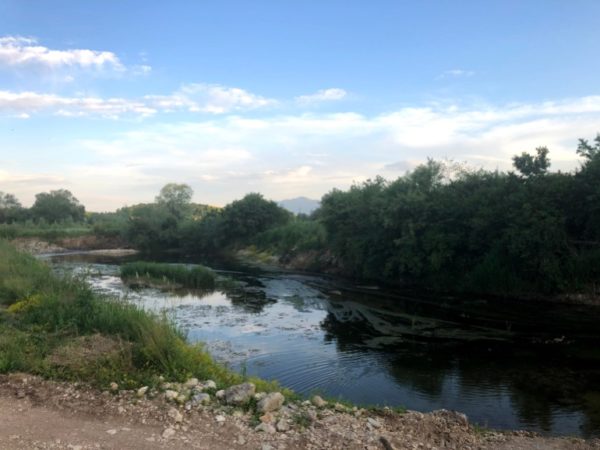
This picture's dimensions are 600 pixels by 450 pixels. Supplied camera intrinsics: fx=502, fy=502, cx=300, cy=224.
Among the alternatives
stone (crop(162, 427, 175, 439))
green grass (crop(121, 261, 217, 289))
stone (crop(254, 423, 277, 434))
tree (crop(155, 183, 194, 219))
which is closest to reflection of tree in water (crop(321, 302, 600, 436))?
stone (crop(254, 423, 277, 434))

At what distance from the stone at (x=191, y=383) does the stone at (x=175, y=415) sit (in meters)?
0.88

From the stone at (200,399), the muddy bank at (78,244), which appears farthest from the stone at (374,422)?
the muddy bank at (78,244)

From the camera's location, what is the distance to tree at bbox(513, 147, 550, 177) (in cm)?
2797

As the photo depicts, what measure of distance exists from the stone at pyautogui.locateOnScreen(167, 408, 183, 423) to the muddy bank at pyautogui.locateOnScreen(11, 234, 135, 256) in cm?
6385

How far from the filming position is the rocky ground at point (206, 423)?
20.6ft

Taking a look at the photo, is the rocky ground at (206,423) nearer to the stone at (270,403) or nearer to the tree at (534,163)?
the stone at (270,403)

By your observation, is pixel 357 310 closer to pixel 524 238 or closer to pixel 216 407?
pixel 524 238

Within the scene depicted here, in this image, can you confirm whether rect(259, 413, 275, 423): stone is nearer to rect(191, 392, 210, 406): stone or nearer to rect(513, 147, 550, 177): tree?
rect(191, 392, 210, 406): stone

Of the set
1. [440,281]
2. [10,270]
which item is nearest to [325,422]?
[10,270]

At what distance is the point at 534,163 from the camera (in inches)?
1105

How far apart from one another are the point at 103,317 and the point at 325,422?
5848 millimetres

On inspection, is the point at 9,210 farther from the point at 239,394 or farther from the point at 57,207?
the point at 239,394

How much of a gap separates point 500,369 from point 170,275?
22.8 metres

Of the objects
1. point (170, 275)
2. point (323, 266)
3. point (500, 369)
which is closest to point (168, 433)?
point (500, 369)
